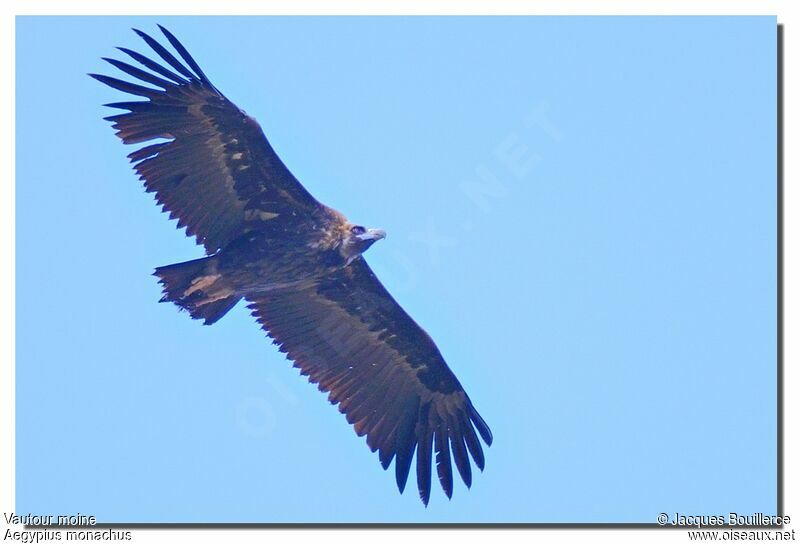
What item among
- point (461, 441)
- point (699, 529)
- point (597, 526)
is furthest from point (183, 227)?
point (699, 529)

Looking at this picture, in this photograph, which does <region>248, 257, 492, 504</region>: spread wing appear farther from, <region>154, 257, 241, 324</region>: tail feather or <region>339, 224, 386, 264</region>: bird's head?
<region>154, 257, 241, 324</region>: tail feather

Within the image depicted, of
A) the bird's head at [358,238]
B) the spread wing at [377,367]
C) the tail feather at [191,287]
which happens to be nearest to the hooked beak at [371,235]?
the bird's head at [358,238]

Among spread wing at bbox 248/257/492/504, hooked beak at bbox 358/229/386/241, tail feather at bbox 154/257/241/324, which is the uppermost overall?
tail feather at bbox 154/257/241/324

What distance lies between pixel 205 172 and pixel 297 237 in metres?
1.40

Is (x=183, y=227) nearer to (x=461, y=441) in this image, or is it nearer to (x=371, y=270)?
(x=371, y=270)

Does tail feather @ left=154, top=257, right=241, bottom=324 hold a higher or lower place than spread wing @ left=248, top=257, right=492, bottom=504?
higher

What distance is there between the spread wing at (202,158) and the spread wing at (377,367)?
4.78ft

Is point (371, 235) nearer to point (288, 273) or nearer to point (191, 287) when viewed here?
point (288, 273)

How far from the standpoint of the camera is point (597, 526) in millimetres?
18125

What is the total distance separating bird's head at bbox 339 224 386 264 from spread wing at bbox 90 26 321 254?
56 centimetres

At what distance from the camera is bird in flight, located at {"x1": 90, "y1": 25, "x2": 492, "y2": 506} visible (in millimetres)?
18375

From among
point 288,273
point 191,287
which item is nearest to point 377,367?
point 288,273

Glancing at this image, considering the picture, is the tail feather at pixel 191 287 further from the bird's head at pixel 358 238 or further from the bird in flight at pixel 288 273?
the bird's head at pixel 358 238

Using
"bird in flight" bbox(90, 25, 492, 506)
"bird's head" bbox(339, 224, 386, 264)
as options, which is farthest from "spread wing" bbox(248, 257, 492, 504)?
"bird's head" bbox(339, 224, 386, 264)
